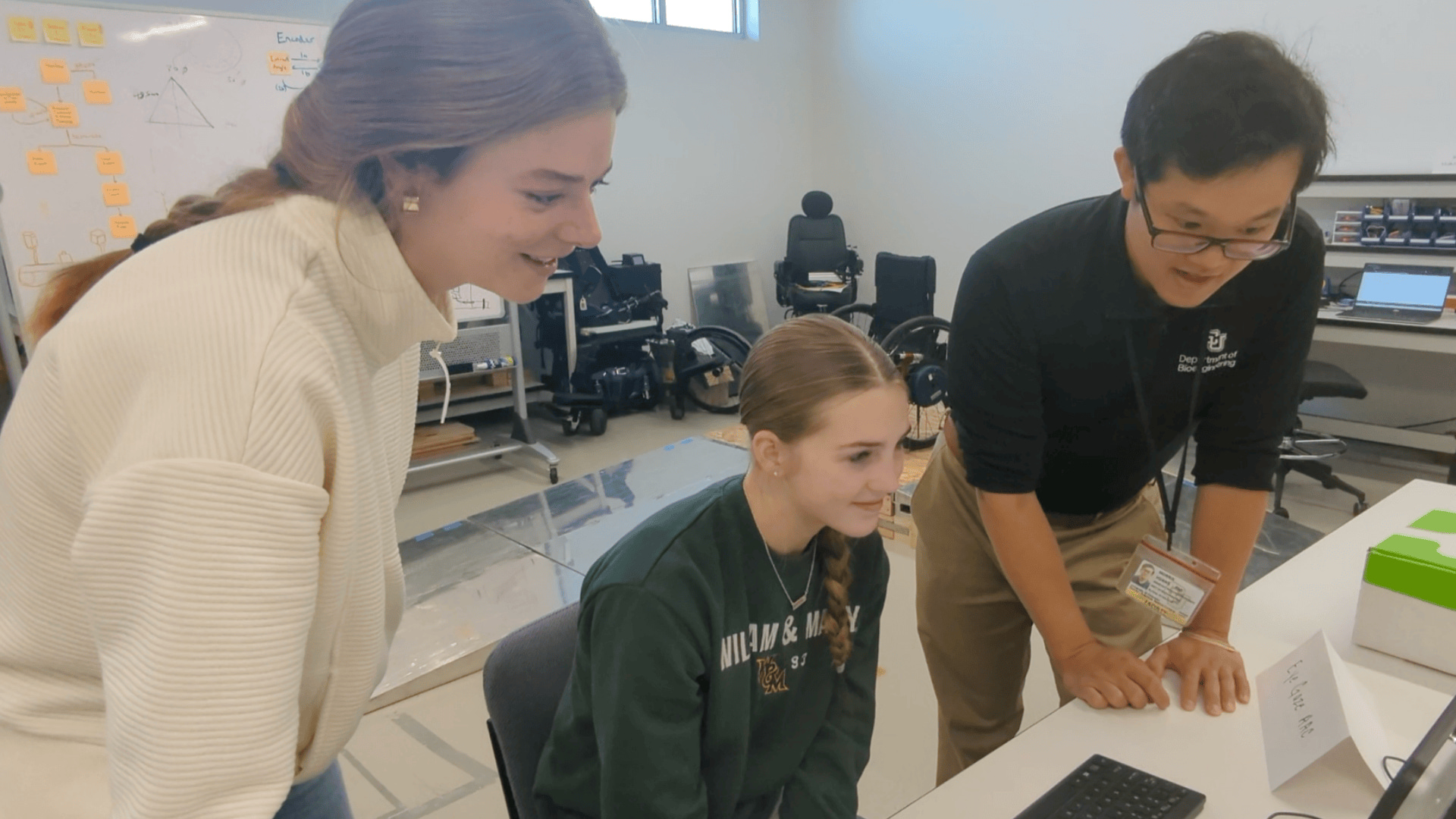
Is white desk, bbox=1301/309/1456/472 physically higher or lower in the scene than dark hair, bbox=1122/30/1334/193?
lower

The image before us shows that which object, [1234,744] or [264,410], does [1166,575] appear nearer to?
[1234,744]

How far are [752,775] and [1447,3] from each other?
15.4 ft

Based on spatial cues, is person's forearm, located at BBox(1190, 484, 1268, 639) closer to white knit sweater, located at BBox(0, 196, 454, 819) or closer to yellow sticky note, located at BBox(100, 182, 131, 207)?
white knit sweater, located at BBox(0, 196, 454, 819)

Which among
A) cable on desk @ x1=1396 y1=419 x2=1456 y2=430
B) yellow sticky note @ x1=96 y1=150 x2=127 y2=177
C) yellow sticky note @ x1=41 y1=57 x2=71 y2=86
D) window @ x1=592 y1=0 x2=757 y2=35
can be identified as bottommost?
cable on desk @ x1=1396 y1=419 x2=1456 y2=430

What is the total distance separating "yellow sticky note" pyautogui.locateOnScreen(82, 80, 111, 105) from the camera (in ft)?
9.15

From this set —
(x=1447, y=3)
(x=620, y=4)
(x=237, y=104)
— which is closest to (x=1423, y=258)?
(x=1447, y=3)

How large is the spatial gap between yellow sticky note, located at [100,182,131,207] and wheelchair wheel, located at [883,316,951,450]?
2.81 m

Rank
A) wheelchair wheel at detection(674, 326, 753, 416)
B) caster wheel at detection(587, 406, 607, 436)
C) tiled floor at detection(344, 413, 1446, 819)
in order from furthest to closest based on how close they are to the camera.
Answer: wheelchair wheel at detection(674, 326, 753, 416)
caster wheel at detection(587, 406, 607, 436)
tiled floor at detection(344, 413, 1446, 819)

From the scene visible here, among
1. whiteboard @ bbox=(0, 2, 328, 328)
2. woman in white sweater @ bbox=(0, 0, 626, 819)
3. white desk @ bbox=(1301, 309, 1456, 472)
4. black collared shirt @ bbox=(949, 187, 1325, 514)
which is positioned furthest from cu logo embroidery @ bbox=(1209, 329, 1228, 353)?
white desk @ bbox=(1301, 309, 1456, 472)

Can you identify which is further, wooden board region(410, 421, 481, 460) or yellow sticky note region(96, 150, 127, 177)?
wooden board region(410, 421, 481, 460)

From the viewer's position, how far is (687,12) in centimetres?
581

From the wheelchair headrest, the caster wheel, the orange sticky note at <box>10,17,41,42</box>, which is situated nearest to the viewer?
the orange sticky note at <box>10,17,41,42</box>

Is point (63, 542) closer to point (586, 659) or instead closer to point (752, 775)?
point (586, 659)

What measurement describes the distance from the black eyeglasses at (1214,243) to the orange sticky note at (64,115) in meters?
3.26
